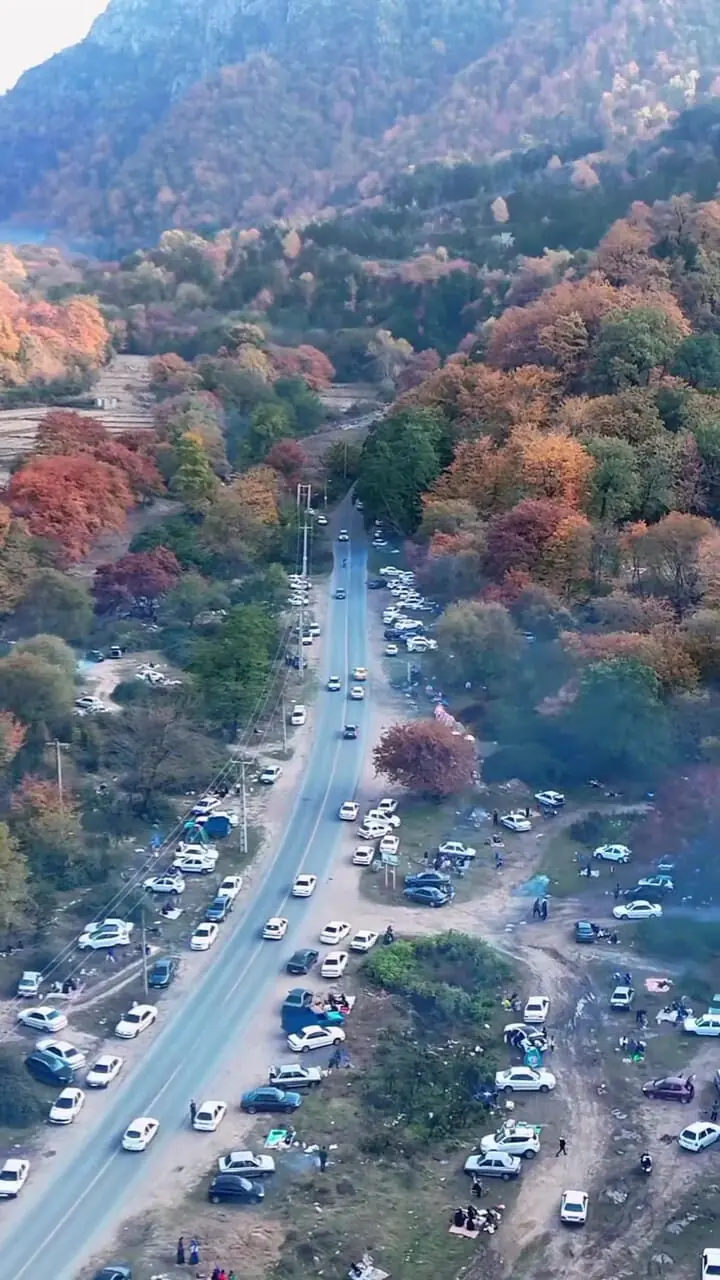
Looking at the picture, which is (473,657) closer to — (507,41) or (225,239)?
(225,239)

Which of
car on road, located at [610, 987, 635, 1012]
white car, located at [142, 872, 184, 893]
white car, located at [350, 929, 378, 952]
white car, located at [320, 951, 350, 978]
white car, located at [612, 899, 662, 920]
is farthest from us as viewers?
white car, located at [142, 872, 184, 893]

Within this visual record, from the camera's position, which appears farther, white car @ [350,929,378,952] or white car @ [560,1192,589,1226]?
white car @ [350,929,378,952]

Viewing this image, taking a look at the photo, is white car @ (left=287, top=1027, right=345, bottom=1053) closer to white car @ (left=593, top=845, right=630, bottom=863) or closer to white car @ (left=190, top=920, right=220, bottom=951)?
white car @ (left=190, top=920, right=220, bottom=951)

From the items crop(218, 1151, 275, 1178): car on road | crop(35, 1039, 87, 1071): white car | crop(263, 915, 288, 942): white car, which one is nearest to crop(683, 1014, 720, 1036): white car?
crop(263, 915, 288, 942): white car

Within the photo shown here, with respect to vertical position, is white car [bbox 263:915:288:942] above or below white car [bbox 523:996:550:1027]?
above

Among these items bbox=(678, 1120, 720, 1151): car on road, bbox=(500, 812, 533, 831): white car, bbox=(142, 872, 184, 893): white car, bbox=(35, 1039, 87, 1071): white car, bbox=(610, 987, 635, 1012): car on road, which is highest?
bbox=(142, 872, 184, 893): white car

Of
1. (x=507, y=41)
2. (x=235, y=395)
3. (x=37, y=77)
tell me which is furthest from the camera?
(x=37, y=77)

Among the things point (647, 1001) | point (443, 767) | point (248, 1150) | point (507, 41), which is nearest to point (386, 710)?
point (443, 767)

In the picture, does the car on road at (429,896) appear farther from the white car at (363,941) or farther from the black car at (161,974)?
the black car at (161,974)
